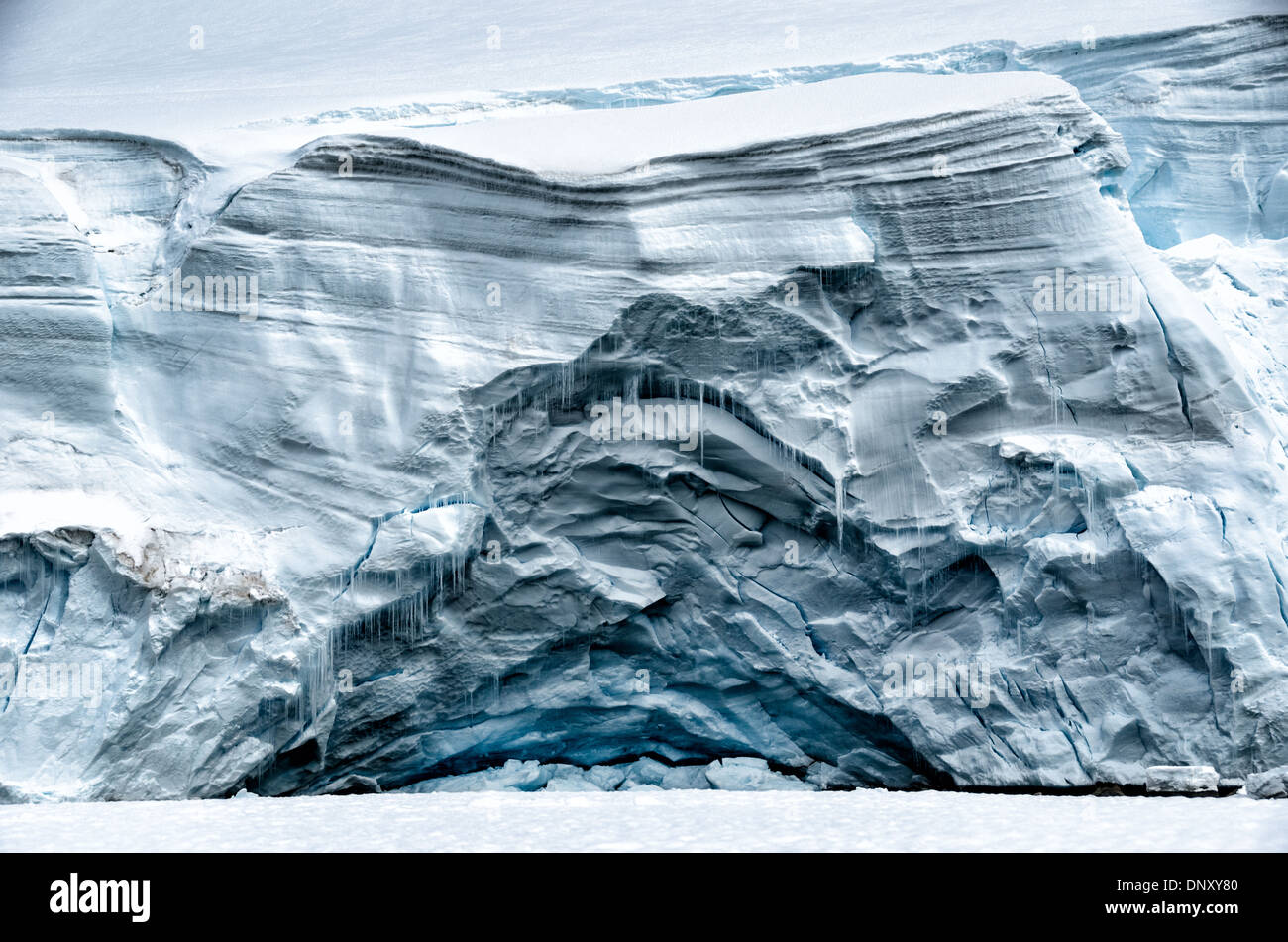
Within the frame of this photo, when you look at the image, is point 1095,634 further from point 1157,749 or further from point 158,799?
point 158,799

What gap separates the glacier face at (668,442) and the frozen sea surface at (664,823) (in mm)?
1293

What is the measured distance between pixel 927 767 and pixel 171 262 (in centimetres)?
567

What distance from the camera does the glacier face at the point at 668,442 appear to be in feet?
24.8

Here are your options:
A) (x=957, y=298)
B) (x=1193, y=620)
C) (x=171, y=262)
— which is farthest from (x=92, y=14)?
(x=1193, y=620)

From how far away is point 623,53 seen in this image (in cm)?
982
